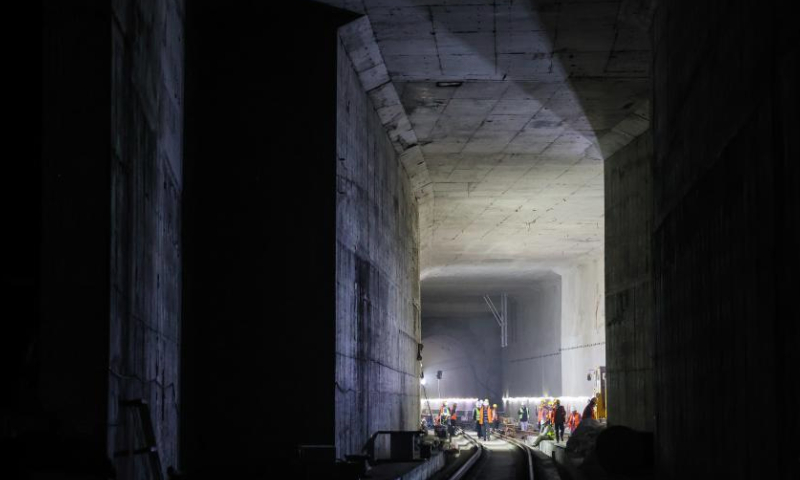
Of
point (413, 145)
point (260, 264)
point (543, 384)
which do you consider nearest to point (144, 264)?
point (260, 264)

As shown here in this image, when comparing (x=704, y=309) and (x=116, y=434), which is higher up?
(x=704, y=309)

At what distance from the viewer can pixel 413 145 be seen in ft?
71.7

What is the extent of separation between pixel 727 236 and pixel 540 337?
121 ft

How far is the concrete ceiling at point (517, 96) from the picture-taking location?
14344mm

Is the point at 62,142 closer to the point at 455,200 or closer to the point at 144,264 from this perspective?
the point at 144,264

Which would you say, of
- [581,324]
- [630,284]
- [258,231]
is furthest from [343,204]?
[581,324]

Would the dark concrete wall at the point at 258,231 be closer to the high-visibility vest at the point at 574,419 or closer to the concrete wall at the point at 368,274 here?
the concrete wall at the point at 368,274

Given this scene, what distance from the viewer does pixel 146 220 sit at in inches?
377

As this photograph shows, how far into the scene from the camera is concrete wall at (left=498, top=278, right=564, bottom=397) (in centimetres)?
4106

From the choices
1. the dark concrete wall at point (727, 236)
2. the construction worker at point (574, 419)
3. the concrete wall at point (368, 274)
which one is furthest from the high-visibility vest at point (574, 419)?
the dark concrete wall at point (727, 236)

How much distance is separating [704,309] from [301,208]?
20.7 feet

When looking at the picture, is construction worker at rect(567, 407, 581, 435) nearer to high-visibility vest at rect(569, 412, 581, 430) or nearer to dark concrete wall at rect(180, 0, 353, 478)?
high-visibility vest at rect(569, 412, 581, 430)

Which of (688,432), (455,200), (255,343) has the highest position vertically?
(455,200)

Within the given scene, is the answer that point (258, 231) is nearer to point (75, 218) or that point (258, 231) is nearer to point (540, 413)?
point (75, 218)
